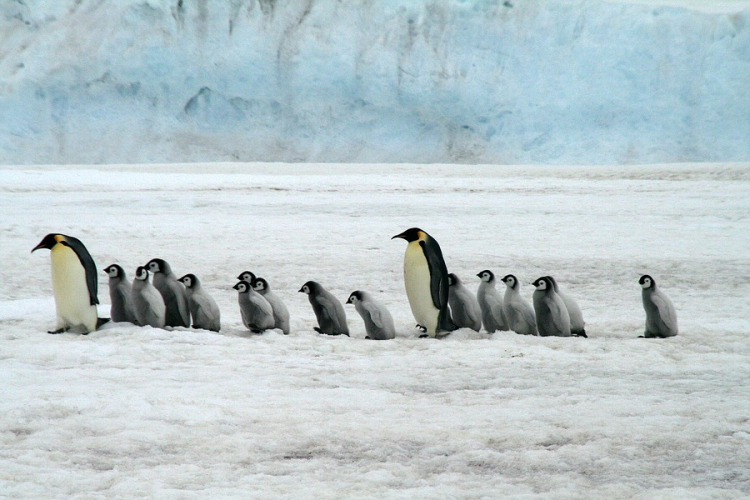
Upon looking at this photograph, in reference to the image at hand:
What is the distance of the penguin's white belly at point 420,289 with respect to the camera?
4.99 meters

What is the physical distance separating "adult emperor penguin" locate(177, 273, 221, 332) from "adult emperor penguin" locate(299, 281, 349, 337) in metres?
0.53

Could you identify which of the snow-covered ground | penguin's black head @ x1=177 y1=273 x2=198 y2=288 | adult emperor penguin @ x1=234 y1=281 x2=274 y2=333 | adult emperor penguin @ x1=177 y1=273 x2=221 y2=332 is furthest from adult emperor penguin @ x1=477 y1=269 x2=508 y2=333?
penguin's black head @ x1=177 y1=273 x2=198 y2=288

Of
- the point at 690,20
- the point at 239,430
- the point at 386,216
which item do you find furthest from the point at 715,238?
the point at 690,20

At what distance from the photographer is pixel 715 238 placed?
8695 mm

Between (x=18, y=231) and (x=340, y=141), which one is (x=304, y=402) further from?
(x=340, y=141)

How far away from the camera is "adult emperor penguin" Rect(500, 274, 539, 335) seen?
4.85 meters

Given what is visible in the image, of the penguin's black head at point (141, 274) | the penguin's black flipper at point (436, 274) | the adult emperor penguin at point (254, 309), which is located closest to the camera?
the penguin's black head at point (141, 274)

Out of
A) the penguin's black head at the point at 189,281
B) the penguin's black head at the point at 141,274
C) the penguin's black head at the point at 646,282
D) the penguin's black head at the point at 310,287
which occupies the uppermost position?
the penguin's black head at the point at 141,274

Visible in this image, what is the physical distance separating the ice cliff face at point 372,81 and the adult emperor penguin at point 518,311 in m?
17.3

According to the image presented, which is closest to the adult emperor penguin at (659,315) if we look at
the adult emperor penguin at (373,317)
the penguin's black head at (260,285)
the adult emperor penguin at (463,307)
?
the adult emperor penguin at (463,307)

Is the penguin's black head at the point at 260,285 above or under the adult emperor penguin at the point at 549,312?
above

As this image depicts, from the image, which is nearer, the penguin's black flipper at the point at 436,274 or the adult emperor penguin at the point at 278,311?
the adult emperor penguin at the point at 278,311

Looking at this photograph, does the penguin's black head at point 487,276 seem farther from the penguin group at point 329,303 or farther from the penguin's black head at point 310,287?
the penguin's black head at point 310,287

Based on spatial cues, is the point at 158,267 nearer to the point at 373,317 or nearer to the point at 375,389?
the point at 373,317
